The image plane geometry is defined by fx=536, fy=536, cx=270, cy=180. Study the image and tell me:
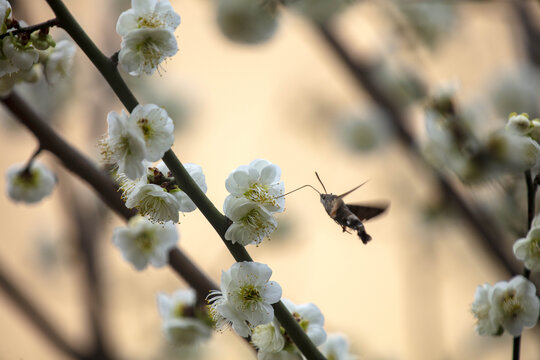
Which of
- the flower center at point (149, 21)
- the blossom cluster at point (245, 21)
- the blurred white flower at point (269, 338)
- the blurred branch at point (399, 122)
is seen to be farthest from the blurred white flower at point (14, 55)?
the blurred branch at point (399, 122)

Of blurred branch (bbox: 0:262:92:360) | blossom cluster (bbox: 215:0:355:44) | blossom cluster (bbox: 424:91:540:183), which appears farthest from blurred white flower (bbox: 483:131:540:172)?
blurred branch (bbox: 0:262:92:360)

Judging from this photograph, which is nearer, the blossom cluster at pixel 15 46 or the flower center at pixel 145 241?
the blossom cluster at pixel 15 46

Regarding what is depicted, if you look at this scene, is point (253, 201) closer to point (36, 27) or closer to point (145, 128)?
point (145, 128)

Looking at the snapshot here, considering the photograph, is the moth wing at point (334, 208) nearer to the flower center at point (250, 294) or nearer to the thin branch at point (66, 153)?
the flower center at point (250, 294)

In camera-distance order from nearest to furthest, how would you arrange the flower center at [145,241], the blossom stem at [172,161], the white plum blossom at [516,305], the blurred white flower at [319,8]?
the blossom stem at [172,161], the white plum blossom at [516,305], the flower center at [145,241], the blurred white flower at [319,8]

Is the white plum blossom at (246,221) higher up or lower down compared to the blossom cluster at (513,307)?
higher up

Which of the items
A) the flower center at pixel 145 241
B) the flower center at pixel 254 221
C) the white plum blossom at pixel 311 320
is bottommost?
the white plum blossom at pixel 311 320

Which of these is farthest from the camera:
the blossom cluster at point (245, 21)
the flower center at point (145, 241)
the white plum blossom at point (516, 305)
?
the blossom cluster at point (245, 21)
